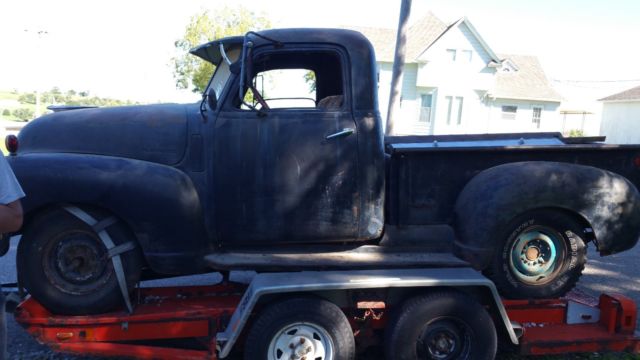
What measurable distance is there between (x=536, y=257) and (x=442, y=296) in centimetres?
92

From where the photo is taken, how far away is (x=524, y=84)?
32031mm

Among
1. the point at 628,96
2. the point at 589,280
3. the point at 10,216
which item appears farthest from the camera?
the point at 628,96

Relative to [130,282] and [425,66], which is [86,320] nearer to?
[130,282]

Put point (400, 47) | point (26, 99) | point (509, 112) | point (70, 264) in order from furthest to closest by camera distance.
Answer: point (26, 99)
point (509, 112)
point (400, 47)
point (70, 264)

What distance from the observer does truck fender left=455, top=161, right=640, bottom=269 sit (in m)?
3.52

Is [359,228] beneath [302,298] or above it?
above

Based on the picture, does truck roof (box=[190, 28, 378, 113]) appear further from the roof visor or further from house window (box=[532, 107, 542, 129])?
house window (box=[532, 107, 542, 129])

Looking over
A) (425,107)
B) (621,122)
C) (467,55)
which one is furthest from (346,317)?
(621,122)

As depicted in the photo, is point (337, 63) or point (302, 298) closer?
point (302, 298)

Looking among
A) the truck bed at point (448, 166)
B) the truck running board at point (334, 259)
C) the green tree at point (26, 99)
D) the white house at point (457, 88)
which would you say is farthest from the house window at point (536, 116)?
the green tree at point (26, 99)

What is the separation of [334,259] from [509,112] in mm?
30861

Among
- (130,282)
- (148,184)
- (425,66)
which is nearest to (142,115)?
(148,184)

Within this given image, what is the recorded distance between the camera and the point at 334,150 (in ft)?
11.8

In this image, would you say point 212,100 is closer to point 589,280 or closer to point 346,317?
point 346,317
